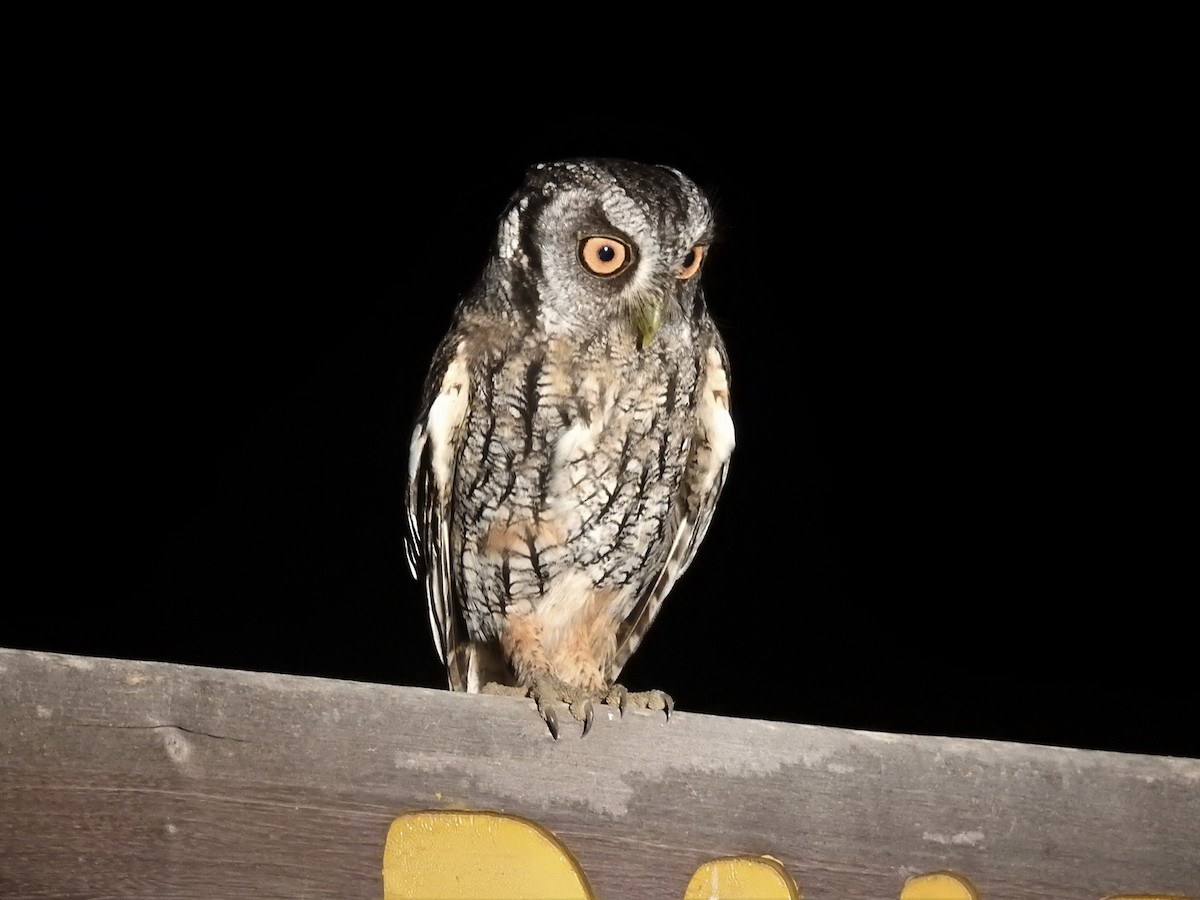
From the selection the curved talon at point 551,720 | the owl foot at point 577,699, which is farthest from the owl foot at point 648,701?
the curved talon at point 551,720

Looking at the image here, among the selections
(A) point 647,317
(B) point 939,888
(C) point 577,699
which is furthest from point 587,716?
(A) point 647,317

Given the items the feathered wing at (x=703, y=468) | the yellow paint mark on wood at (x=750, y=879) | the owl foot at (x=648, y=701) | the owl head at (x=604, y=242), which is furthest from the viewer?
the feathered wing at (x=703, y=468)

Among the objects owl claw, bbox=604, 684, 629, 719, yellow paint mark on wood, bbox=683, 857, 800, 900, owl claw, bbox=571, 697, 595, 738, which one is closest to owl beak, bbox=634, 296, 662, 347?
owl claw, bbox=604, 684, 629, 719

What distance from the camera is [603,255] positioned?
184cm

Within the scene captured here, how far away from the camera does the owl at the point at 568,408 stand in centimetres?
185

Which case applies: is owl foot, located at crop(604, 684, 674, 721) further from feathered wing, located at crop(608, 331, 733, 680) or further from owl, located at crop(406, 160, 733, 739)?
feathered wing, located at crop(608, 331, 733, 680)

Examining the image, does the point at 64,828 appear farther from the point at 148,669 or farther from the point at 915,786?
the point at 915,786

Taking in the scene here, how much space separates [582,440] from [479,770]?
76 centimetres

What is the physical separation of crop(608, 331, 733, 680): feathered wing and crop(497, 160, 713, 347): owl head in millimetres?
185

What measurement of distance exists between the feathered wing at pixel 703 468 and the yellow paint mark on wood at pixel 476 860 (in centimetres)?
97

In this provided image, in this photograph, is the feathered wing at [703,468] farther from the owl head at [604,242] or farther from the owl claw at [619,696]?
the owl claw at [619,696]

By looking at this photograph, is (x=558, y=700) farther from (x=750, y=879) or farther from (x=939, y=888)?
(x=939, y=888)

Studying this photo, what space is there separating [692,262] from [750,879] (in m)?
1.04

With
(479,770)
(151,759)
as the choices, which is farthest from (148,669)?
(479,770)
